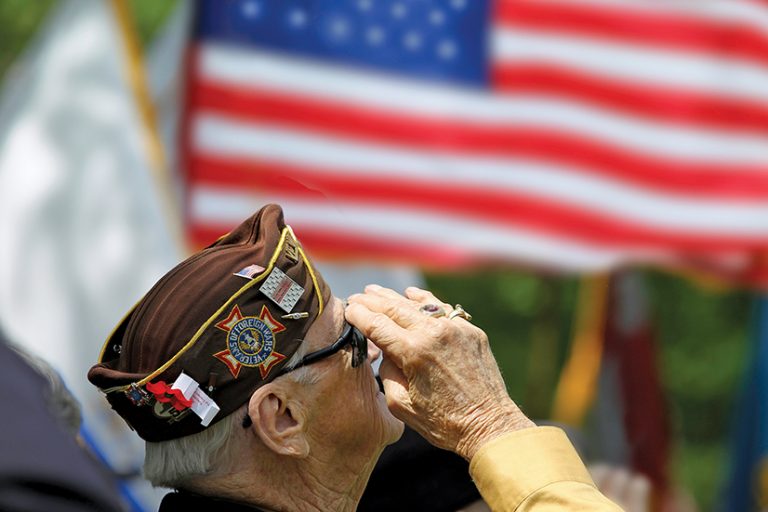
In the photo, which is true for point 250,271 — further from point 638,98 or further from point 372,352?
point 638,98

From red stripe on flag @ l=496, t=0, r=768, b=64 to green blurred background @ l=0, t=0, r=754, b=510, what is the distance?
15.3 feet

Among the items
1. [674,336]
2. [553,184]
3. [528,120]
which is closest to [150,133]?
[528,120]

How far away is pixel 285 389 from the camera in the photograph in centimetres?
223

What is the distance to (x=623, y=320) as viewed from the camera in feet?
22.8

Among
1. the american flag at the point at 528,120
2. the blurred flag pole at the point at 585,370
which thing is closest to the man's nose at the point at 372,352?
the american flag at the point at 528,120

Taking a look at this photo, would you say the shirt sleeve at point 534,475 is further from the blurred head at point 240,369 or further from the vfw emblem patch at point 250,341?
the vfw emblem patch at point 250,341

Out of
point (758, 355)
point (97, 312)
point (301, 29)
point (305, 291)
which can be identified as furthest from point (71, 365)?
point (758, 355)

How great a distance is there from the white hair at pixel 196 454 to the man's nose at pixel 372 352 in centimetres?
32

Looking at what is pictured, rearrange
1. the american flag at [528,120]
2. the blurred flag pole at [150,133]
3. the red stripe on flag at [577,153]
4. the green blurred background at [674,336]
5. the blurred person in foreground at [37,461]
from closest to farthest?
the blurred person in foreground at [37,461] < the blurred flag pole at [150,133] < the american flag at [528,120] < the red stripe on flag at [577,153] < the green blurred background at [674,336]

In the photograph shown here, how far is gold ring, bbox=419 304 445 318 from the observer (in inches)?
87.9

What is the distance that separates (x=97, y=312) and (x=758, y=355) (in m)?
3.99

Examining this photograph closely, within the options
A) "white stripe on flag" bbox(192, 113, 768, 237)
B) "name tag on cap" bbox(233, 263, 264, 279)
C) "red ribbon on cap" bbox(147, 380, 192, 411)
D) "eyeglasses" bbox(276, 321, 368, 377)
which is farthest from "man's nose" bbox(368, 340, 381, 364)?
"white stripe on flag" bbox(192, 113, 768, 237)

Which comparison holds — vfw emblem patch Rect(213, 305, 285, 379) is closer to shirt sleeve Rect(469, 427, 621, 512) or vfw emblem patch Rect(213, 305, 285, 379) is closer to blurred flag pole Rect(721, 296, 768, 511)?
Answer: shirt sleeve Rect(469, 427, 621, 512)

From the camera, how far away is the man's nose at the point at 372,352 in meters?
2.38
